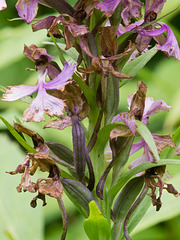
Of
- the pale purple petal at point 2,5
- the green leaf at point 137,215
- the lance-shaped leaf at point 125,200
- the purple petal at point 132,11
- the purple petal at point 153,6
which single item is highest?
the pale purple petal at point 2,5

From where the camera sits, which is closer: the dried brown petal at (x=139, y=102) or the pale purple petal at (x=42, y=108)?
the pale purple petal at (x=42, y=108)

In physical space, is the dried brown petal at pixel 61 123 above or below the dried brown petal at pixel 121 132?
above

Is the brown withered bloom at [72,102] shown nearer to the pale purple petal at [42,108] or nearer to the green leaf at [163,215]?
the pale purple petal at [42,108]

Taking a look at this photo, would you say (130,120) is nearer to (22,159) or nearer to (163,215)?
(163,215)

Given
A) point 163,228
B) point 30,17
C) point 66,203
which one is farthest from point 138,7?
point 163,228

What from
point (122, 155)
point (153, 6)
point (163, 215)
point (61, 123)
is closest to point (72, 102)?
point (61, 123)

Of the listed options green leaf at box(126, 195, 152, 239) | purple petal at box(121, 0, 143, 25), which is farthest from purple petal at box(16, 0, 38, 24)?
green leaf at box(126, 195, 152, 239)

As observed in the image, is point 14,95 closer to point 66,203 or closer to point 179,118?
point 66,203

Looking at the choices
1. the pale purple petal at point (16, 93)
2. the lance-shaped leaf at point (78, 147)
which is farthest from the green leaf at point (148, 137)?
the pale purple petal at point (16, 93)
